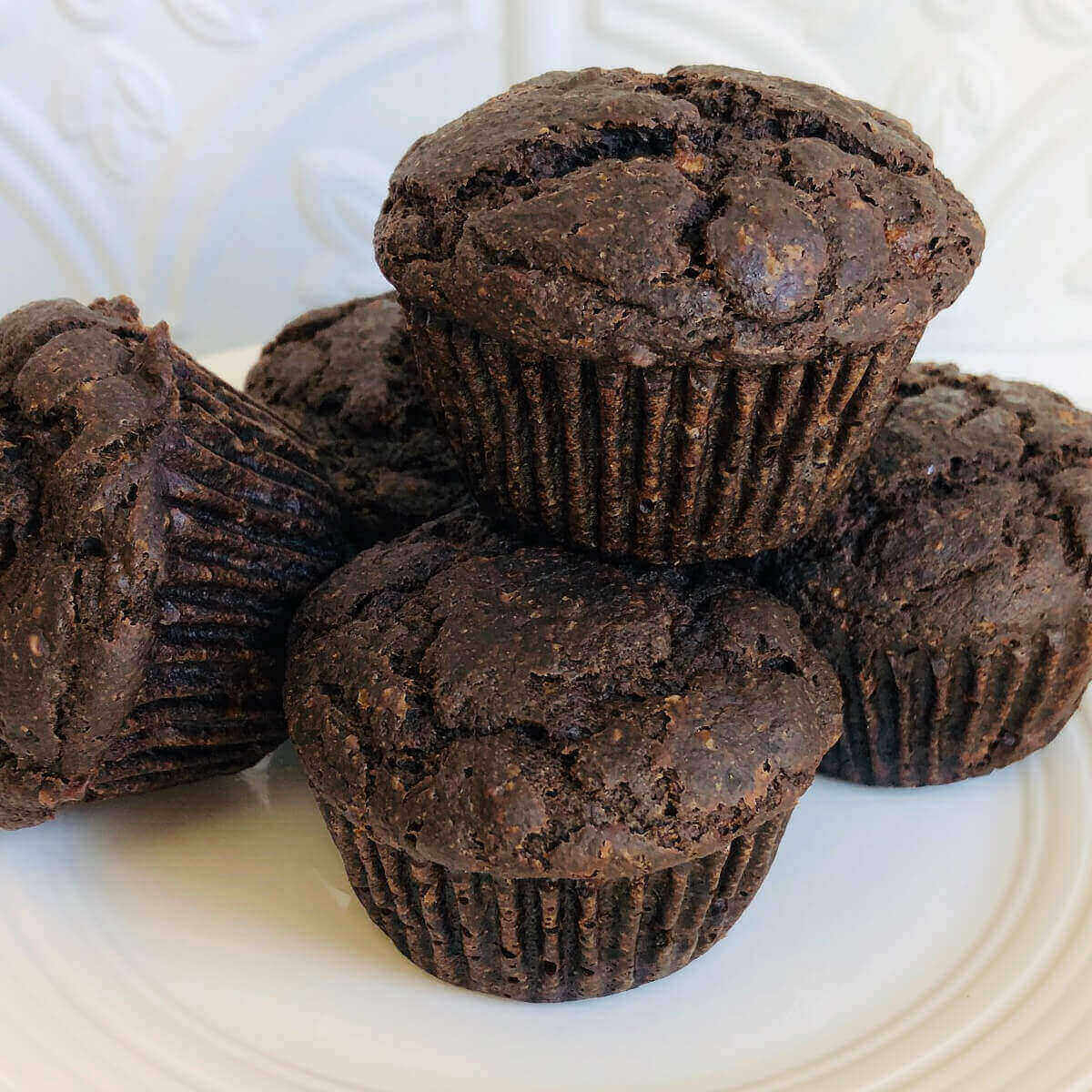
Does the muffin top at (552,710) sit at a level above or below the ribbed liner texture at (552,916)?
above

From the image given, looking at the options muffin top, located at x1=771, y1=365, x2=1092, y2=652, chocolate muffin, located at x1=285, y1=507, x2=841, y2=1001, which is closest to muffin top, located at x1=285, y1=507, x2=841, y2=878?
chocolate muffin, located at x1=285, y1=507, x2=841, y2=1001

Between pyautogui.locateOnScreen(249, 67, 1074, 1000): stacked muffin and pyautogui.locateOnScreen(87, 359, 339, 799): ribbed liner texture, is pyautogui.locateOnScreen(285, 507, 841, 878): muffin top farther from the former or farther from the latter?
pyautogui.locateOnScreen(87, 359, 339, 799): ribbed liner texture

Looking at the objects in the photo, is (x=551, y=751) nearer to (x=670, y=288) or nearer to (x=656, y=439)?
(x=656, y=439)

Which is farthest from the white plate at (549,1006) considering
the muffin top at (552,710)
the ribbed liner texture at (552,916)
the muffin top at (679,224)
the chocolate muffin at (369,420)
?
the muffin top at (679,224)

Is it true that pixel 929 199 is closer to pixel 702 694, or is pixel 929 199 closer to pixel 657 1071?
pixel 702 694

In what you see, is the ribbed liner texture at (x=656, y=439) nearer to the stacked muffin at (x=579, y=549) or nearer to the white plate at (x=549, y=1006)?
the stacked muffin at (x=579, y=549)

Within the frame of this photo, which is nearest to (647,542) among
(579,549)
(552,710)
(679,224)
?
(579,549)
